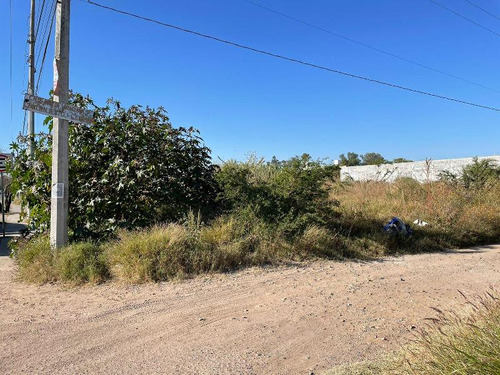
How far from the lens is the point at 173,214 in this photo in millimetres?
8828

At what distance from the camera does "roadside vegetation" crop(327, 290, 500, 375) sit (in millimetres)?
2454

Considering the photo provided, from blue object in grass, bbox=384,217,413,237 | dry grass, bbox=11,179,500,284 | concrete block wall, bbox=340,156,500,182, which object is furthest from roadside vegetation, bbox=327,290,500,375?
concrete block wall, bbox=340,156,500,182

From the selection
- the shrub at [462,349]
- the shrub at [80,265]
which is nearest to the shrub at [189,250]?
the shrub at [80,265]

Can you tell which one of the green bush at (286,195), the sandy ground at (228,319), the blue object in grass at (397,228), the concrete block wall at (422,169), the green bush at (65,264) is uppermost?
the concrete block wall at (422,169)

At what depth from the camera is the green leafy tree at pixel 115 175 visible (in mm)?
8180

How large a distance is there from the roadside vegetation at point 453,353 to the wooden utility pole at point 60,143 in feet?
19.3

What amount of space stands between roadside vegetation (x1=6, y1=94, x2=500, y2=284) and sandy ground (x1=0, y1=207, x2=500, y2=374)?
512 mm

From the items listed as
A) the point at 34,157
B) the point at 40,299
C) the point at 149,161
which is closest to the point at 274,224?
the point at 149,161

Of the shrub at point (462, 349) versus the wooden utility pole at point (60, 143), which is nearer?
the shrub at point (462, 349)

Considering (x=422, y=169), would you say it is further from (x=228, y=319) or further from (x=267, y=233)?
(x=228, y=319)

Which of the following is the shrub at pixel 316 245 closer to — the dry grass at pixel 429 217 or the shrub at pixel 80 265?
the dry grass at pixel 429 217

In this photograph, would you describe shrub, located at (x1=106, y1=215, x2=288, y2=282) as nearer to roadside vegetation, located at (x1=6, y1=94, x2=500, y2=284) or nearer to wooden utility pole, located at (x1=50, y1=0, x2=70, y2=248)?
roadside vegetation, located at (x1=6, y1=94, x2=500, y2=284)

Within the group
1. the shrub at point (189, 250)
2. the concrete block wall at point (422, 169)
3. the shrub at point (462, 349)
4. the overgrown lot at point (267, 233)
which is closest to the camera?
the shrub at point (462, 349)

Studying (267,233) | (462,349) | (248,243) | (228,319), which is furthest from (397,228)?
(462,349)
